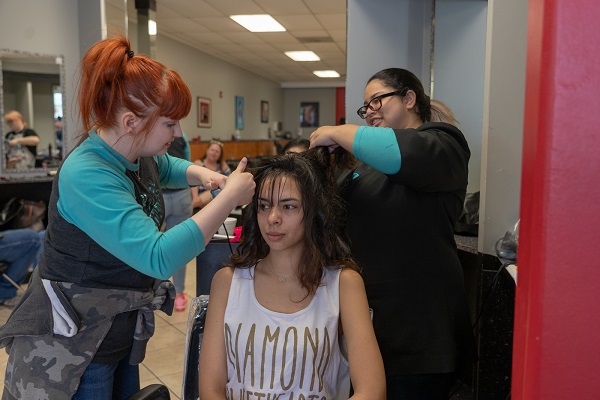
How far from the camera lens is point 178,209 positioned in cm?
425

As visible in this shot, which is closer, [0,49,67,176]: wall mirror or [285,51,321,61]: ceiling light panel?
[0,49,67,176]: wall mirror

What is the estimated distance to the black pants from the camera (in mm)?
1587

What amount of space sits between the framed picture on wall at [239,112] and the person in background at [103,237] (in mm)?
10684

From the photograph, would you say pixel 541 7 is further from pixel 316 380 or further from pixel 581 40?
pixel 316 380

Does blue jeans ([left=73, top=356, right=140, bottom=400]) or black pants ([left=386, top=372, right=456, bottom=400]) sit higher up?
blue jeans ([left=73, top=356, right=140, bottom=400])

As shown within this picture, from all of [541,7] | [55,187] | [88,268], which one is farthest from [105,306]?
[541,7]

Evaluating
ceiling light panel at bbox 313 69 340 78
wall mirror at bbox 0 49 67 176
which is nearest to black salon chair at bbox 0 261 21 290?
wall mirror at bbox 0 49 67 176

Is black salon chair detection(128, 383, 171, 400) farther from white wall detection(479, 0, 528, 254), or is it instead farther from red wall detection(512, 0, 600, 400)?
white wall detection(479, 0, 528, 254)

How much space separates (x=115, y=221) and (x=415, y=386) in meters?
0.99

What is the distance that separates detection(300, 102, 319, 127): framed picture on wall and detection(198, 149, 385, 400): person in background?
1401 cm

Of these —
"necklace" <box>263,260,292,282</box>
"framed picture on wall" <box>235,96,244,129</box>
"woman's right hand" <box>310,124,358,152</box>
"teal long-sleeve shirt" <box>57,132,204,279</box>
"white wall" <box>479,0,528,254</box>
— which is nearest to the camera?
"teal long-sleeve shirt" <box>57,132,204,279</box>

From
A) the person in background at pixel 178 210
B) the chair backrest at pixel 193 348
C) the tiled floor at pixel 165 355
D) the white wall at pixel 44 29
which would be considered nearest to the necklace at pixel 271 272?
the chair backrest at pixel 193 348

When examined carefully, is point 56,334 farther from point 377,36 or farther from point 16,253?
point 16,253

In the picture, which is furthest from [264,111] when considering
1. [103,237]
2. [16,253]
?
[103,237]
